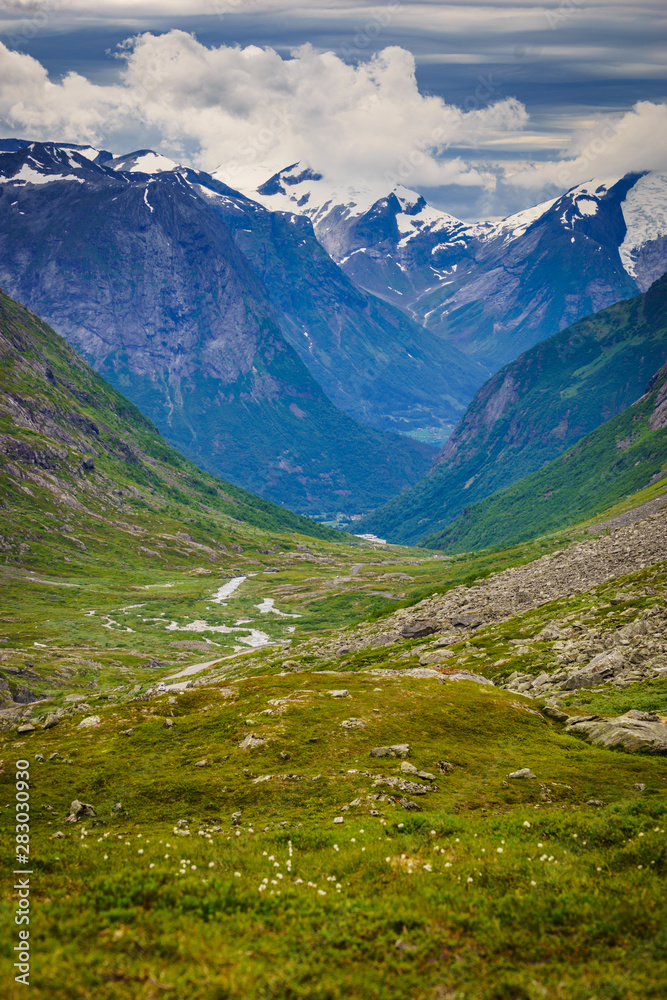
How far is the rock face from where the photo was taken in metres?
35.8

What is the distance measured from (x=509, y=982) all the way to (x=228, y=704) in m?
39.3

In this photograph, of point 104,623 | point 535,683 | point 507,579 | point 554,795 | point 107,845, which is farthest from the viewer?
point 104,623

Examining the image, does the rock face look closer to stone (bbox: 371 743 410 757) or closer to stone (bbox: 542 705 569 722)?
stone (bbox: 542 705 569 722)

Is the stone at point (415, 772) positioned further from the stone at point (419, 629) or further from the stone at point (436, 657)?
the stone at point (419, 629)

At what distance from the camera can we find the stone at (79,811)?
1233 inches

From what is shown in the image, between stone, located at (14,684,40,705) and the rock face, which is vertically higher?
the rock face

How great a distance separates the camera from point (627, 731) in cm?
3681

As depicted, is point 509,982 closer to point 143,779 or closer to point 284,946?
point 284,946

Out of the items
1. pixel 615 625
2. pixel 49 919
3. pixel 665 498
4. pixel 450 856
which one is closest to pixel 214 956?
pixel 49 919

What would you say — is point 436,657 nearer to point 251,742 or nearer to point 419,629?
point 419,629

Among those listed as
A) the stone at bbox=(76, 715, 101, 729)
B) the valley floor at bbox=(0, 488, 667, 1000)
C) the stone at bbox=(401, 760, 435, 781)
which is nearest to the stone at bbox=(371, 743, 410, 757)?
the valley floor at bbox=(0, 488, 667, 1000)

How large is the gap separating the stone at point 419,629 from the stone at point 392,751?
6721 centimetres

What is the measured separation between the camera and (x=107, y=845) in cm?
2439

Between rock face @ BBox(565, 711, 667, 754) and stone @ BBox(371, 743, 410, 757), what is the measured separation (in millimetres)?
11269
